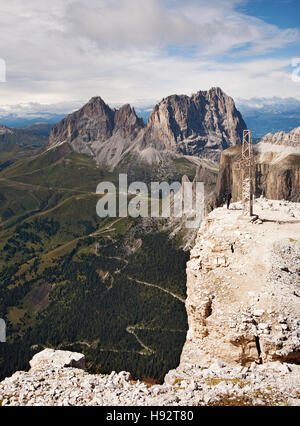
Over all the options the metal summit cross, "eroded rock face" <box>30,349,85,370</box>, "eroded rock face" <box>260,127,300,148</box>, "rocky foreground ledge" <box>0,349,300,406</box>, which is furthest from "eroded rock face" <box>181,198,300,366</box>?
"eroded rock face" <box>260,127,300,148</box>

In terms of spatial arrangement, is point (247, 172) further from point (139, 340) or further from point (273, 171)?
point (139, 340)

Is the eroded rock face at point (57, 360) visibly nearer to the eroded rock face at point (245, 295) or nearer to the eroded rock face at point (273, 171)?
the eroded rock face at point (245, 295)

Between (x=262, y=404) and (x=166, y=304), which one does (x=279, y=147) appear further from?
(x=262, y=404)

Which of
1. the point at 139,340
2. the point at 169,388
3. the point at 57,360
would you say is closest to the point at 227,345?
the point at 169,388

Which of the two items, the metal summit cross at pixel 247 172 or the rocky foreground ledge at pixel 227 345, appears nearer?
the rocky foreground ledge at pixel 227 345

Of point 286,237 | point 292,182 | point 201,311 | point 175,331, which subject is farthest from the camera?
point 175,331

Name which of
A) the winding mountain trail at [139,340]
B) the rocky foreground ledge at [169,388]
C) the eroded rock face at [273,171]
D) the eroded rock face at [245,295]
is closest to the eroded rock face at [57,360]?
the rocky foreground ledge at [169,388]

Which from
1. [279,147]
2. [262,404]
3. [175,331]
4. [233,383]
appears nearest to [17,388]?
[233,383]
